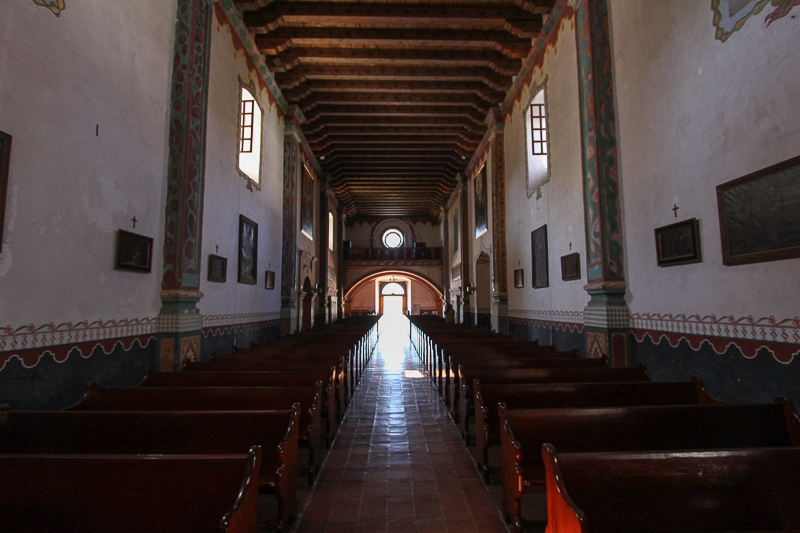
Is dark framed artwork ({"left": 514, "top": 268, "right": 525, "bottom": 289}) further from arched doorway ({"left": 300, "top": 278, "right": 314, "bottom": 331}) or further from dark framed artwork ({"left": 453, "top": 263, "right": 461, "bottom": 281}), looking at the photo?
dark framed artwork ({"left": 453, "top": 263, "right": 461, "bottom": 281})

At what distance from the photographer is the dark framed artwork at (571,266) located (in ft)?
20.9

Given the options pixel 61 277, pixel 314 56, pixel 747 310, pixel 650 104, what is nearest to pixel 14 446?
pixel 61 277

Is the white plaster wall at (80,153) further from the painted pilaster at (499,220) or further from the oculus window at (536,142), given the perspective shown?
the painted pilaster at (499,220)

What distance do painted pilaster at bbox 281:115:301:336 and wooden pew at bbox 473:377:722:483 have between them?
7.33m

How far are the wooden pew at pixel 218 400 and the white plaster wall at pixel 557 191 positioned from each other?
175 inches

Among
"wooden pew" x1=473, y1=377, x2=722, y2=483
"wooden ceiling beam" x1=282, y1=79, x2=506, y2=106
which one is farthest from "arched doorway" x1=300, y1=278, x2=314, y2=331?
"wooden pew" x1=473, y1=377, x2=722, y2=483

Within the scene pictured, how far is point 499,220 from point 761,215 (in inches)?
290

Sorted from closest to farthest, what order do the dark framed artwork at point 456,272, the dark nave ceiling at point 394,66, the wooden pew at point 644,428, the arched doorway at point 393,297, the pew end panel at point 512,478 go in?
the pew end panel at point 512,478, the wooden pew at point 644,428, the dark nave ceiling at point 394,66, the dark framed artwork at point 456,272, the arched doorway at point 393,297

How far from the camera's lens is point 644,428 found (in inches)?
106

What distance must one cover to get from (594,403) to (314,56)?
805 cm

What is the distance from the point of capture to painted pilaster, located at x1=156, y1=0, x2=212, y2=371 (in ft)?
16.2

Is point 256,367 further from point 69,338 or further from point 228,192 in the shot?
point 228,192

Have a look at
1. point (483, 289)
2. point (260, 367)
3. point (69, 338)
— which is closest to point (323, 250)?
point (483, 289)

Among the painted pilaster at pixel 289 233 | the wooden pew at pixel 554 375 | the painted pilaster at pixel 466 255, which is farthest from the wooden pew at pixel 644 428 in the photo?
the painted pilaster at pixel 466 255
